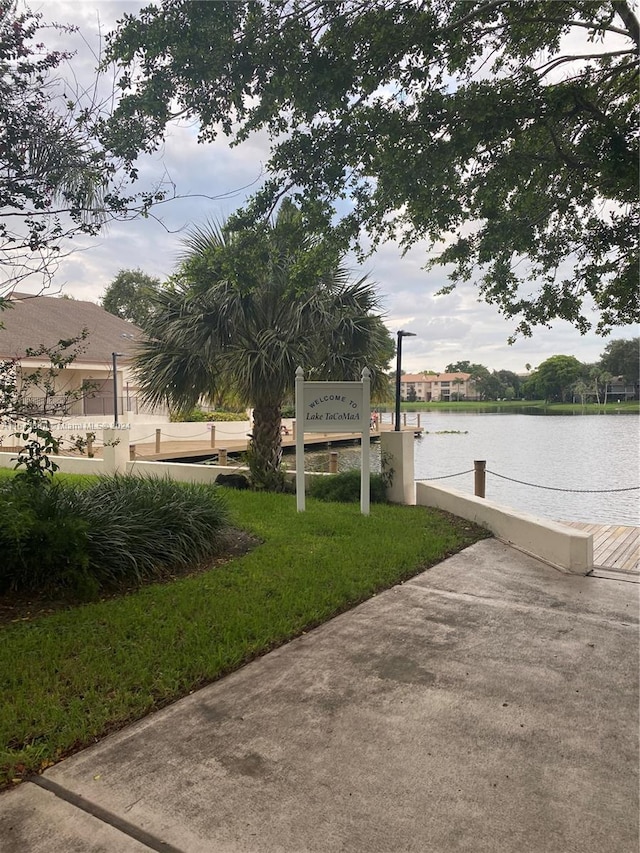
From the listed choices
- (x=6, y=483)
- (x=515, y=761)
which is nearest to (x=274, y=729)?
(x=515, y=761)

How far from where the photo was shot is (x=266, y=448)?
10430 mm

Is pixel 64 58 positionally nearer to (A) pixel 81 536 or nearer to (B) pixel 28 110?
(B) pixel 28 110

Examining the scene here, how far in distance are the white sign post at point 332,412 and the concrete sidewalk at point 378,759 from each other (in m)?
4.19

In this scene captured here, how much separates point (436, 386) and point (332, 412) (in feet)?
276

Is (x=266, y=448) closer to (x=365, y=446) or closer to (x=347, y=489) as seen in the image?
(x=347, y=489)

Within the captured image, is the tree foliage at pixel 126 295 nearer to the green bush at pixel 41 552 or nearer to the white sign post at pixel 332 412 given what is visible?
the white sign post at pixel 332 412

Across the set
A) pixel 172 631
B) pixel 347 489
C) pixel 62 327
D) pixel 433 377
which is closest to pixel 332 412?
pixel 347 489

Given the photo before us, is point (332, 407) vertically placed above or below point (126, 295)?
below

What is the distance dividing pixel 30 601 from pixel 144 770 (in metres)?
2.65

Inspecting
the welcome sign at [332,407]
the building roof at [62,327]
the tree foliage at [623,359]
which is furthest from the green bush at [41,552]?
the tree foliage at [623,359]

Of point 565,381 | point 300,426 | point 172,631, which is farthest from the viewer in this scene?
point 565,381

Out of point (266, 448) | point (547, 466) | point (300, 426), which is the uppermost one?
point (300, 426)

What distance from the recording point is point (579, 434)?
36.2m

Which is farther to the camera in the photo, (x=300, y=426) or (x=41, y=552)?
(x=300, y=426)
